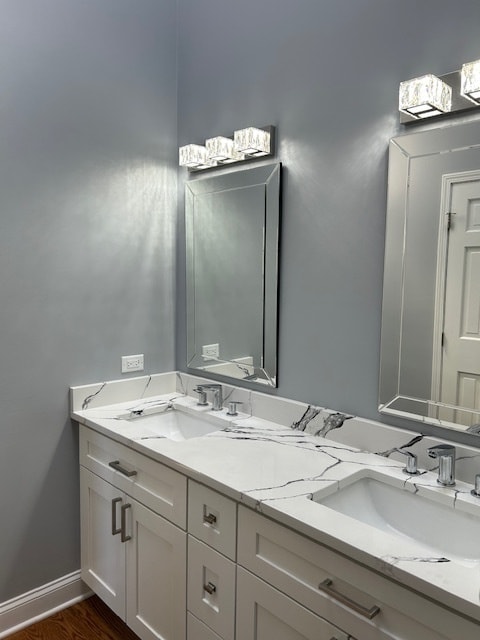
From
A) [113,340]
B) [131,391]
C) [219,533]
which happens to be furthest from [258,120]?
[219,533]

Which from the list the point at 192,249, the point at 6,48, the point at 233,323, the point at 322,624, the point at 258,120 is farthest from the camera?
the point at 192,249

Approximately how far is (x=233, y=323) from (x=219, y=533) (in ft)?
3.24

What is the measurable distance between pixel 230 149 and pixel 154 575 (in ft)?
5.65

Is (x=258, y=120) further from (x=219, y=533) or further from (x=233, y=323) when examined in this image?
(x=219, y=533)

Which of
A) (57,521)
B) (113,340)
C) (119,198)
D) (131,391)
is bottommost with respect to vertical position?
(57,521)

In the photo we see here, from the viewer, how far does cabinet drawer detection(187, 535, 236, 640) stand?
4.64 ft

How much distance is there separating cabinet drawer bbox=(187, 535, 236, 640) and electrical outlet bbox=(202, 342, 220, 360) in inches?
35.9

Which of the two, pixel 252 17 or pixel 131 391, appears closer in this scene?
pixel 252 17

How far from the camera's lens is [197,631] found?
5.06 feet

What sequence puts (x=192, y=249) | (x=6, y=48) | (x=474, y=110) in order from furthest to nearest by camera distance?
(x=192, y=249) → (x=6, y=48) → (x=474, y=110)

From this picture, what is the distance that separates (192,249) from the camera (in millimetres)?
2373

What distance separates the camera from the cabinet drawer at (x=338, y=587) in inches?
38.5

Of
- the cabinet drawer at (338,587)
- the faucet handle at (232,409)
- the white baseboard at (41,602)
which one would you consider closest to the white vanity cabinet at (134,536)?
the white baseboard at (41,602)

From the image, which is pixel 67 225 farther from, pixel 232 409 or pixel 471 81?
pixel 471 81
